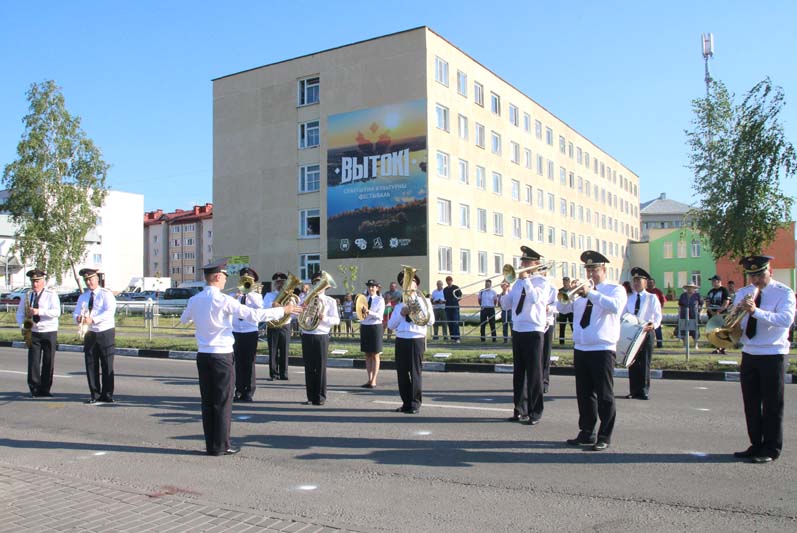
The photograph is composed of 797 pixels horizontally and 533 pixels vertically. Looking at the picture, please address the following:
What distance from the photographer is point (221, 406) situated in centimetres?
700

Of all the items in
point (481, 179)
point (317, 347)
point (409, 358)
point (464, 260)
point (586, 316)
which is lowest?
point (409, 358)

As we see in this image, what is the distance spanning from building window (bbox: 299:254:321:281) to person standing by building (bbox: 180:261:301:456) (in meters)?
32.4

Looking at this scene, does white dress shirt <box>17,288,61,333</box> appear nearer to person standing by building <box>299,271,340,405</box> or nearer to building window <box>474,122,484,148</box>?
person standing by building <box>299,271,340,405</box>

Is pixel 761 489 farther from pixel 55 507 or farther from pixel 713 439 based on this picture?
pixel 55 507

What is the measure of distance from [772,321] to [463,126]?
114 ft

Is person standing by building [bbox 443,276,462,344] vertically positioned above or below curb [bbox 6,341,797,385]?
above

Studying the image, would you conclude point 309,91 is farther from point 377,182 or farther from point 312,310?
point 312,310

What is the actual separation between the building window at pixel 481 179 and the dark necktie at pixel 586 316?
115ft

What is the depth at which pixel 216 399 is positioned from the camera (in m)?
6.99

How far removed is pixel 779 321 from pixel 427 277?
98.2 feet

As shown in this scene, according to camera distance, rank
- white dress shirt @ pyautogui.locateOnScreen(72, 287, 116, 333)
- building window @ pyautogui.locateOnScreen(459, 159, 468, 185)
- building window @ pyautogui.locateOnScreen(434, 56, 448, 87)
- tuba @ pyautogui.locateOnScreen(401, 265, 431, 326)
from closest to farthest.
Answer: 1. tuba @ pyautogui.locateOnScreen(401, 265, 431, 326)
2. white dress shirt @ pyautogui.locateOnScreen(72, 287, 116, 333)
3. building window @ pyautogui.locateOnScreen(434, 56, 448, 87)
4. building window @ pyautogui.locateOnScreen(459, 159, 468, 185)

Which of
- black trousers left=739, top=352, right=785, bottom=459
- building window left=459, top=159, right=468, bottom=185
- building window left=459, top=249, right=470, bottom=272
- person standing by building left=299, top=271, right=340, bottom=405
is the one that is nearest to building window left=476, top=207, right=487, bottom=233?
building window left=459, top=249, right=470, bottom=272

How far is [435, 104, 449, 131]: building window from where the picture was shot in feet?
123

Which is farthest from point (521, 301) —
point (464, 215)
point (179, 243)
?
point (179, 243)
